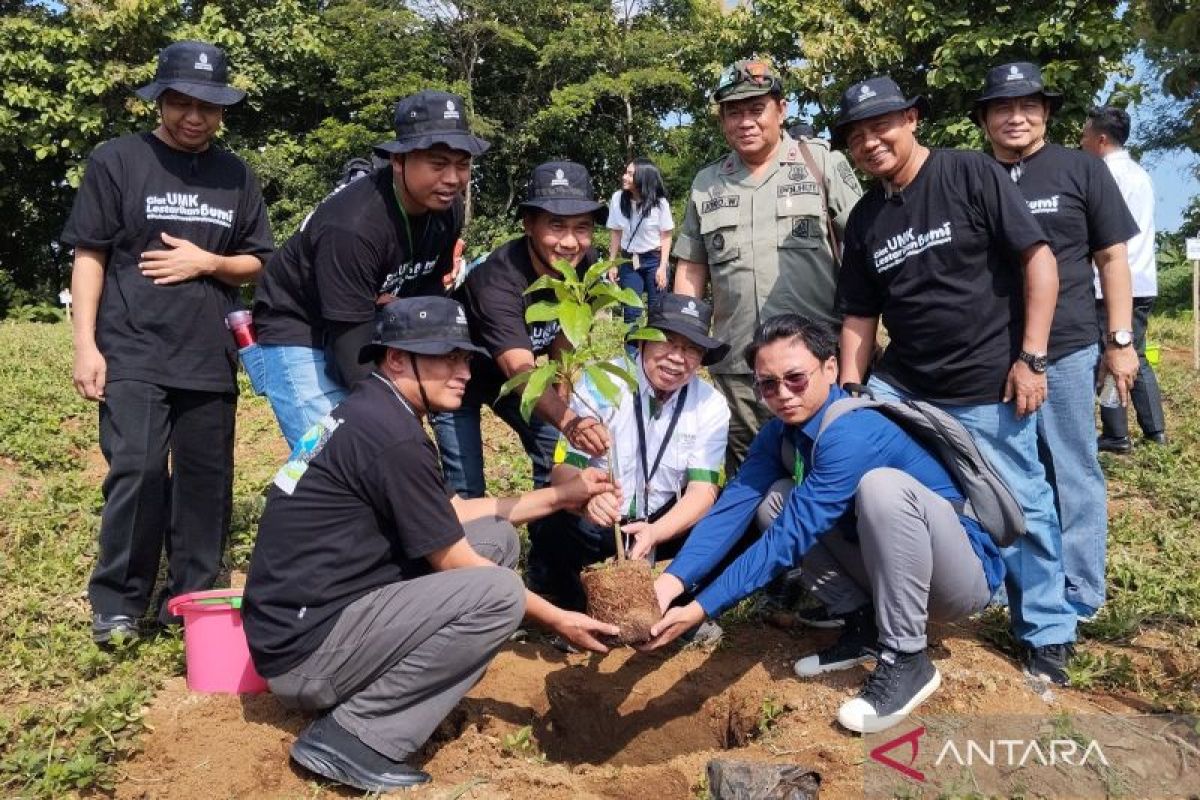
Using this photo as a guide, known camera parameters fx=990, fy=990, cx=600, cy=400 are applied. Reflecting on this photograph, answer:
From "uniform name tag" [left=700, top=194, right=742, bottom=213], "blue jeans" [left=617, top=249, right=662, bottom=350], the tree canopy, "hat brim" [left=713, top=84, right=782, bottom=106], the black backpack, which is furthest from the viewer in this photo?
the tree canopy

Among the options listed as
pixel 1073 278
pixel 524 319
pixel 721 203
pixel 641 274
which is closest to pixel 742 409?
pixel 721 203

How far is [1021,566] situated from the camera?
3471mm

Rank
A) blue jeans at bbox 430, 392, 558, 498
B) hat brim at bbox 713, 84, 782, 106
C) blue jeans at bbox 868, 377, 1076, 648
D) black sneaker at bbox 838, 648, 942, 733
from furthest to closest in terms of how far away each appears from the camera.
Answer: blue jeans at bbox 430, 392, 558, 498, hat brim at bbox 713, 84, 782, 106, blue jeans at bbox 868, 377, 1076, 648, black sneaker at bbox 838, 648, 942, 733

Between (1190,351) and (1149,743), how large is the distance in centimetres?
883

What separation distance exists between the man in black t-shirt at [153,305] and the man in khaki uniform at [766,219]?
194cm

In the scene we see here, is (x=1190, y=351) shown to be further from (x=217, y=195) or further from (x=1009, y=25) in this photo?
(x=217, y=195)

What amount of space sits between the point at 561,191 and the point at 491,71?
57.0ft

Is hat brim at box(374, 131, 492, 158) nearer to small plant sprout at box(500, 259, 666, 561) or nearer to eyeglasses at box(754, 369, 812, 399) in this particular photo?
small plant sprout at box(500, 259, 666, 561)

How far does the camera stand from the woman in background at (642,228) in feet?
30.1

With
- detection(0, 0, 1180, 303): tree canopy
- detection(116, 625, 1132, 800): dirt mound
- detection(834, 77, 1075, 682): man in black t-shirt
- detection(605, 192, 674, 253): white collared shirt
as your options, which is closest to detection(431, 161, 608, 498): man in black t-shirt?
detection(116, 625, 1132, 800): dirt mound

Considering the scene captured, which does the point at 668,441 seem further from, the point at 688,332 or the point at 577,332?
the point at 577,332

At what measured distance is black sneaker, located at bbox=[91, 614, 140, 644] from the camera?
12.2 ft

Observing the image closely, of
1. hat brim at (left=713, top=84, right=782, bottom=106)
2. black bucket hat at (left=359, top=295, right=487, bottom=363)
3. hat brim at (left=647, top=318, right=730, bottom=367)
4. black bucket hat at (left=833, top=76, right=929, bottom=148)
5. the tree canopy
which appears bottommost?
hat brim at (left=647, top=318, right=730, bottom=367)

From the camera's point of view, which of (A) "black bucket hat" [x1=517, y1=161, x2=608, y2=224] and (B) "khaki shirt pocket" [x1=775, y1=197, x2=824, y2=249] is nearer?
(A) "black bucket hat" [x1=517, y1=161, x2=608, y2=224]
